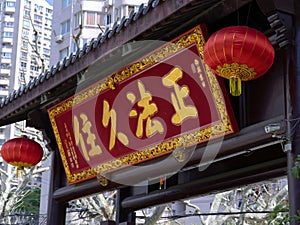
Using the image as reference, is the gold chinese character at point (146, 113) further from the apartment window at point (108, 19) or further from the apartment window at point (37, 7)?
the apartment window at point (37, 7)

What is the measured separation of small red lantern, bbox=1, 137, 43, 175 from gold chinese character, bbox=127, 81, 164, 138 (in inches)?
90.3

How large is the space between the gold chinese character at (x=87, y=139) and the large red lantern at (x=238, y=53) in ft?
8.50

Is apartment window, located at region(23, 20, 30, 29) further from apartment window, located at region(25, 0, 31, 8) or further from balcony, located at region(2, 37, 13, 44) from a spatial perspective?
balcony, located at region(2, 37, 13, 44)

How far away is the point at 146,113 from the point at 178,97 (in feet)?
1.86

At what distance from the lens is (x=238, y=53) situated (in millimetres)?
4223

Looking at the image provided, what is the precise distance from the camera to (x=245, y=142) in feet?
15.2

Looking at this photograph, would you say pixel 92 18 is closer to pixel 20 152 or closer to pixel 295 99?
pixel 20 152

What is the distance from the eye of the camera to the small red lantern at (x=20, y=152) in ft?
24.5

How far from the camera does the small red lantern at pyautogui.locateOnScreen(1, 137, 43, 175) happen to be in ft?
24.5

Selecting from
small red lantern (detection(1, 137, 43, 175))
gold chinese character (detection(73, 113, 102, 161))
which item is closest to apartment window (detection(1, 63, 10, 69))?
small red lantern (detection(1, 137, 43, 175))

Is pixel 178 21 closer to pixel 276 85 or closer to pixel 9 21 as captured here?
pixel 276 85

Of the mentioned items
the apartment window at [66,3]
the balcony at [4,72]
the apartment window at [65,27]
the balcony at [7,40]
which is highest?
the balcony at [7,40]

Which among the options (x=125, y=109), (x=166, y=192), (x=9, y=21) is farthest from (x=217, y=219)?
(x=9, y=21)

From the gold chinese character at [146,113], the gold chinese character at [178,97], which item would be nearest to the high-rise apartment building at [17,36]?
the gold chinese character at [146,113]
